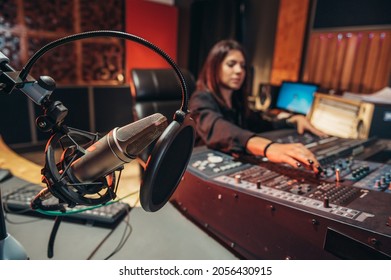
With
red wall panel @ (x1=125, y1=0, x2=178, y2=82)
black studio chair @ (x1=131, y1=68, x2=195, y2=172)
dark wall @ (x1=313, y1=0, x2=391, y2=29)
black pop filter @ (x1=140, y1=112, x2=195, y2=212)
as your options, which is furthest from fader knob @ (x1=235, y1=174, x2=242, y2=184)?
red wall panel @ (x1=125, y1=0, x2=178, y2=82)

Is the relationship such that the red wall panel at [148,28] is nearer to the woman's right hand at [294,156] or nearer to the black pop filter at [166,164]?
the woman's right hand at [294,156]

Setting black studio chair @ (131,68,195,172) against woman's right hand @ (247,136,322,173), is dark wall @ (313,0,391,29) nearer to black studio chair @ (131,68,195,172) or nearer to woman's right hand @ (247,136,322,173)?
black studio chair @ (131,68,195,172)

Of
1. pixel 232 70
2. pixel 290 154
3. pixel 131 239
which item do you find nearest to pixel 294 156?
pixel 290 154

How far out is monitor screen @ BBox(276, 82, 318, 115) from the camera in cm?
231

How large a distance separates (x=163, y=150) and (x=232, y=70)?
113 centimetres

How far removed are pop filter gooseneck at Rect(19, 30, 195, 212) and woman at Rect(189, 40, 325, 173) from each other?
0.48 metres

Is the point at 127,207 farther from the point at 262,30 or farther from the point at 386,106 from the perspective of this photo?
the point at 262,30

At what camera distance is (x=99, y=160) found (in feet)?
1.35

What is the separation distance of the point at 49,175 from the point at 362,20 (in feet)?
8.54

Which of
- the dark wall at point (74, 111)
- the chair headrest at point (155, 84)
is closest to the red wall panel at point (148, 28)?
the dark wall at point (74, 111)

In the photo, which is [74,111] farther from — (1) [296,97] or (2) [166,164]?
(2) [166,164]

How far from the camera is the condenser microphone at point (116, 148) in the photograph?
15.7 inches

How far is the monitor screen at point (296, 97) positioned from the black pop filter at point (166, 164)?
6.71 feet

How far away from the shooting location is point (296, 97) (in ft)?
7.97
